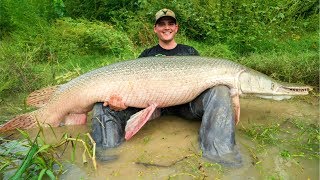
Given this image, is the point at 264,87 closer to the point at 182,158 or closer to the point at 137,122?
the point at 182,158

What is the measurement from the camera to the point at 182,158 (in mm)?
3492

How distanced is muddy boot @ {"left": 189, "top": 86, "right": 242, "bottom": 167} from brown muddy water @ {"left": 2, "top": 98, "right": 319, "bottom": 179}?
99 mm

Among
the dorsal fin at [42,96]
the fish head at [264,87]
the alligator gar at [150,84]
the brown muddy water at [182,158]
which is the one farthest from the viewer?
the dorsal fin at [42,96]

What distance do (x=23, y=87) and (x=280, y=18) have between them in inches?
214

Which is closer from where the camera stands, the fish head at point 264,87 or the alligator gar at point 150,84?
the alligator gar at point 150,84

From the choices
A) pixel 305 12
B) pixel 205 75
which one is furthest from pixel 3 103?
pixel 305 12

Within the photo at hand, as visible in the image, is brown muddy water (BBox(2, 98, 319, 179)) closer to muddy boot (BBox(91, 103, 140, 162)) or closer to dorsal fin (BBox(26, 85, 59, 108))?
muddy boot (BBox(91, 103, 140, 162))

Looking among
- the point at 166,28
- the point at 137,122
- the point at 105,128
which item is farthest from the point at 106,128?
the point at 166,28

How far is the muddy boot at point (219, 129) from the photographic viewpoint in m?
3.48

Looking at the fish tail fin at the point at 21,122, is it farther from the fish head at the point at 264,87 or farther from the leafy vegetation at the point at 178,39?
→ the fish head at the point at 264,87

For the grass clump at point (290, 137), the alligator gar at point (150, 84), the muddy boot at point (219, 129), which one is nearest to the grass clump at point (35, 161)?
the alligator gar at point (150, 84)

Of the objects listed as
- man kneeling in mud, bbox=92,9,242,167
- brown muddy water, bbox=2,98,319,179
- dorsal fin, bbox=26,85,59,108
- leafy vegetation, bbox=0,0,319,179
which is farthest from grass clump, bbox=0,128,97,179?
leafy vegetation, bbox=0,0,319,179

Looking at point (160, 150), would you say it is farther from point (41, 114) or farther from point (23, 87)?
point (23, 87)

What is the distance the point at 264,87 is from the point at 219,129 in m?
0.86
